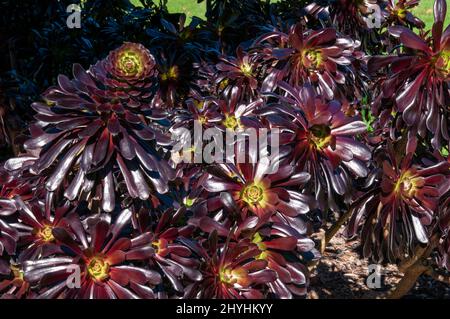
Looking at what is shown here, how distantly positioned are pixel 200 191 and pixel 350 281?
7.26 feet

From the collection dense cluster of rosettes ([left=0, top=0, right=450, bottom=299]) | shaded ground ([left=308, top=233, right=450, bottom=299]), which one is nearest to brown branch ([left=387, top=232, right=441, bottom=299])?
dense cluster of rosettes ([left=0, top=0, right=450, bottom=299])

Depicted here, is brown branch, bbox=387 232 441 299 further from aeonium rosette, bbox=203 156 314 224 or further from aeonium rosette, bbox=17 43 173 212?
aeonium rosette, bbox=17 43 173 212

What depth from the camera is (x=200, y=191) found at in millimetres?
2045

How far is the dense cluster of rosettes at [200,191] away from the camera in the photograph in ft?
5.78

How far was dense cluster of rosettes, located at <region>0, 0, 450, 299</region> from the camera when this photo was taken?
176 centimetres

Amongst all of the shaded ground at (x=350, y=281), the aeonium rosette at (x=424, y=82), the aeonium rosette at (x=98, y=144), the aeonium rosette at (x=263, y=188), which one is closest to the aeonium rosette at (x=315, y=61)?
the aeonium rosette at (x=424, y=82)

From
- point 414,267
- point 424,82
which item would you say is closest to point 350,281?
point 414,267

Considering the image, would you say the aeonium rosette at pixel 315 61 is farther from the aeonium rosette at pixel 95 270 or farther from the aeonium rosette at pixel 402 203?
the aeonium rosette at pixel 95 270

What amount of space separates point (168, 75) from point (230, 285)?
1.54 meters

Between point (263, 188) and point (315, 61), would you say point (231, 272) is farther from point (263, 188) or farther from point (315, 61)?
point (315, 61)

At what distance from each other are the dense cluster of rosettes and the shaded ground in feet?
4.73

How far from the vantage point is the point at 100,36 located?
13.1ft
